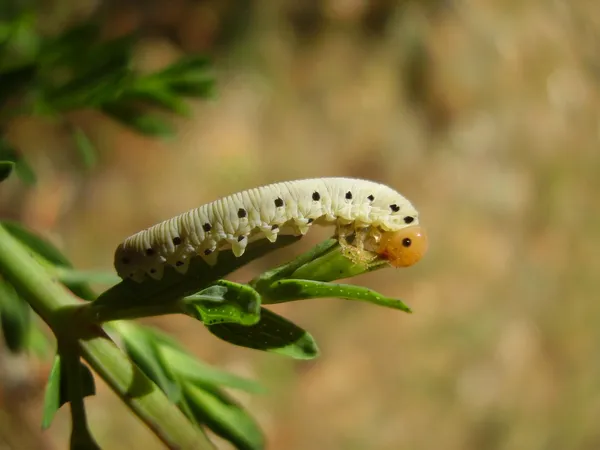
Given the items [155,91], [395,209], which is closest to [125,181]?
[155,91]

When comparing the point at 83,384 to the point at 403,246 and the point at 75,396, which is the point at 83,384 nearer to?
the point at 75,396

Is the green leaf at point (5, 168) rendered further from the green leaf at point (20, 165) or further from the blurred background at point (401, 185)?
the blurred background at point (401, 185)

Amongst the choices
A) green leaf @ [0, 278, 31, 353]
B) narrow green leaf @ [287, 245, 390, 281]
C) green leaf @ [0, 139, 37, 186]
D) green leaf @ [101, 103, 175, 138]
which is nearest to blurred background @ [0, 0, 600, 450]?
green leaf @ [101, 103, 175, 138]

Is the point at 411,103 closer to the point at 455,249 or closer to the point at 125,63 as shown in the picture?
the point at 455,249

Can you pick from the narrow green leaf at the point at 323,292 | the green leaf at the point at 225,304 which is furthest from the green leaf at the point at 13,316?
the narrow green leaf at the point at 323,292

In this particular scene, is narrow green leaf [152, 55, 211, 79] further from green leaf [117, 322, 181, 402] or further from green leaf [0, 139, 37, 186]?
green leaf [117, 322, 181, 402]

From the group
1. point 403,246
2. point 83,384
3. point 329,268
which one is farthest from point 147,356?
point 403,246
